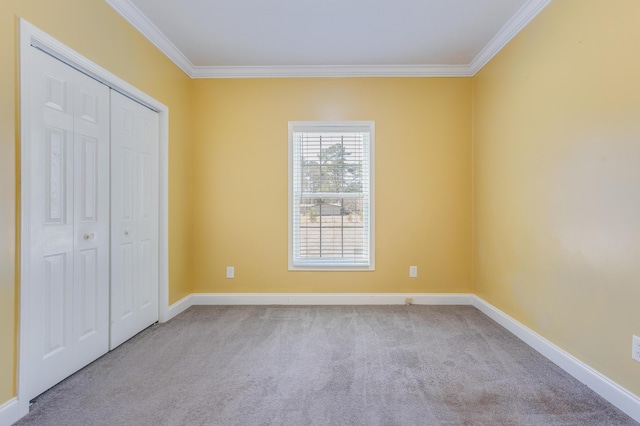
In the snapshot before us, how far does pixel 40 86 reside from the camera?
1.77 m

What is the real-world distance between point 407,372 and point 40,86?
9.56ft

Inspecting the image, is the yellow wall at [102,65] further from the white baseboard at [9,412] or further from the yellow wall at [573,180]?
the yellow wall at [573,180]

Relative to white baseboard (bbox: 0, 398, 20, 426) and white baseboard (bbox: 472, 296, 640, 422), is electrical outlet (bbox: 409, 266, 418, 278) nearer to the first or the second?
white baseboard (bbox: 472, 296, 640, 422)

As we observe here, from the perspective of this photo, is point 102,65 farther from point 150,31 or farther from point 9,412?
point 9,412

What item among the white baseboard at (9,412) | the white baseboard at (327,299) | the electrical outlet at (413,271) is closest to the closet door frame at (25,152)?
the white baseboard at (9,412)

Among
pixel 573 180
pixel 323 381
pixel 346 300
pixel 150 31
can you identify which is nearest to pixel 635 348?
pixel 573 180

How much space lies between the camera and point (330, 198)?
3.60 meters

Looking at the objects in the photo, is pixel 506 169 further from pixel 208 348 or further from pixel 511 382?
pixel 208 348

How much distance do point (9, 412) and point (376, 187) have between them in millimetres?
3281

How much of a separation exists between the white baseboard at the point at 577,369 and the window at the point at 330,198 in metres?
1.48

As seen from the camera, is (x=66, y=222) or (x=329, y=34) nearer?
(x=66, y=222)

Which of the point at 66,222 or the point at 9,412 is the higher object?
the point at 66,222

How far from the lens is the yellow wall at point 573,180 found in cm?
169

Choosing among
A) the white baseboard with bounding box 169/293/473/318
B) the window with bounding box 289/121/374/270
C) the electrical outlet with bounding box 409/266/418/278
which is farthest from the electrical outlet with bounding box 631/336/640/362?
the window with bounding box 289/121/374/270
